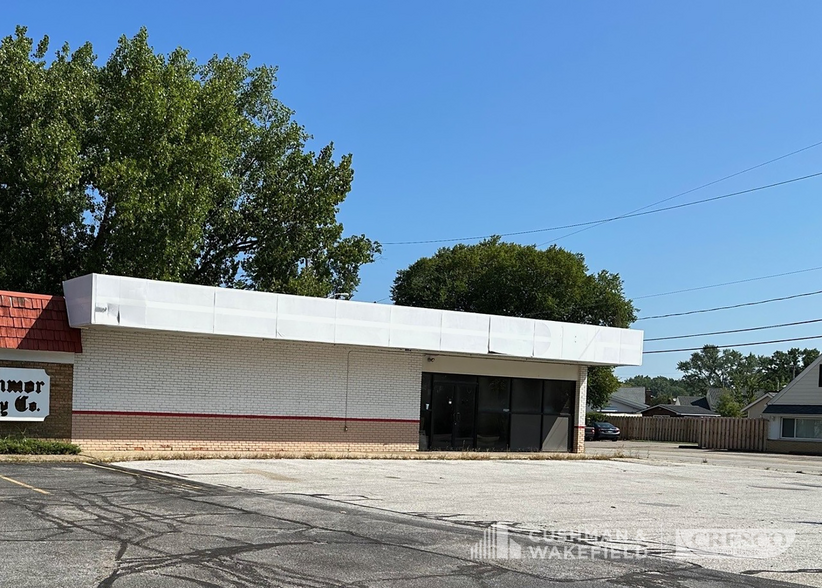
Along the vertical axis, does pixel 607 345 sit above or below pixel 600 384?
above

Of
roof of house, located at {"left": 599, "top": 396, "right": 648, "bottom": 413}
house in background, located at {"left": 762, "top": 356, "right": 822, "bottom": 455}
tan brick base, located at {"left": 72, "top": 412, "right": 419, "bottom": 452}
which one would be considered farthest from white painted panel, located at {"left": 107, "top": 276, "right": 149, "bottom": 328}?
roof of house, located at {"left": 599, "top": 396, "right": 648, "bottom": 413}

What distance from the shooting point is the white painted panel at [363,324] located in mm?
24234

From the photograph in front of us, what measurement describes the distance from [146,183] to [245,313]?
9593 millimetres

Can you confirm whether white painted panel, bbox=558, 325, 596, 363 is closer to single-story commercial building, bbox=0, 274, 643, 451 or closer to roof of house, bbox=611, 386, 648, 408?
single-story commercial building, bbox=0, 274, 643, 451

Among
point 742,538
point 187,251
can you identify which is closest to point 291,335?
point 187,251

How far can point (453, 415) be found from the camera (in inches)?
1110

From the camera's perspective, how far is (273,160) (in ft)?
128

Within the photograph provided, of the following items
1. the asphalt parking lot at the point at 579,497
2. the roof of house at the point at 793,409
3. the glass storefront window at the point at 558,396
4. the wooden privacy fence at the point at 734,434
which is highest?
the glass storefront window at the point at 558,396

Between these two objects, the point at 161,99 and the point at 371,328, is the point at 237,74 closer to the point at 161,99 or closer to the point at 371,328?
the point at 161,99

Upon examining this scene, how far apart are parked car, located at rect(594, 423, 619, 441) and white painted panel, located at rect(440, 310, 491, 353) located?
110ft

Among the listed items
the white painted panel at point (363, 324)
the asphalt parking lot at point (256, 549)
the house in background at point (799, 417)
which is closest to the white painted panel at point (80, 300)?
the white painted panel at point (363, 324)

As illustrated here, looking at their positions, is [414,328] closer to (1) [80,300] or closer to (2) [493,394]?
(2) [493,394]

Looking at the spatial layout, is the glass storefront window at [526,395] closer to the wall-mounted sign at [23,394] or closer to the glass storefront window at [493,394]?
the glass storefront window at [493,394]

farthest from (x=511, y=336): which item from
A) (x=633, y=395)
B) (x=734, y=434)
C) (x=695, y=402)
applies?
(x=695, y=402)
